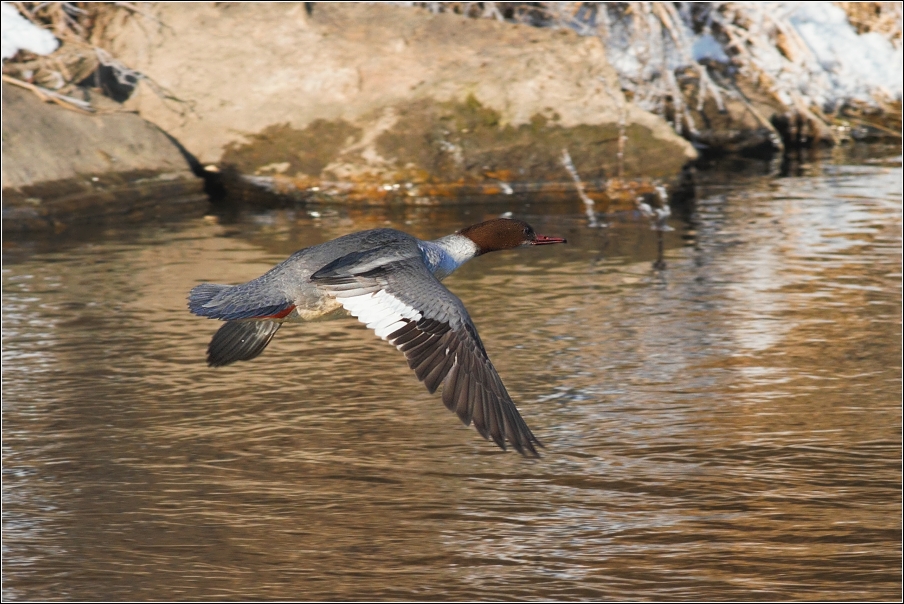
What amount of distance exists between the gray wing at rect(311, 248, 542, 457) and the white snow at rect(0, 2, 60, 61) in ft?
20.5

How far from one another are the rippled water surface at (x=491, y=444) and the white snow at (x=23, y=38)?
79.0 inches

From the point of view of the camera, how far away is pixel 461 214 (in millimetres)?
8930

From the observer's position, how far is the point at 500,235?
4.64 m

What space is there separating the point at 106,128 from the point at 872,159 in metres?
5.95

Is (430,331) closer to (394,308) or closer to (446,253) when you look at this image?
(394,308)

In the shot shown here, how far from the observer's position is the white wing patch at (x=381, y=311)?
368 centimetres

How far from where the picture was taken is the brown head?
4.59 m

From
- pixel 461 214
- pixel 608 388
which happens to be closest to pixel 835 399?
pixel 608 388

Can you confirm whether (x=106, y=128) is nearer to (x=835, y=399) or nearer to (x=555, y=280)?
(x=555, y=280)

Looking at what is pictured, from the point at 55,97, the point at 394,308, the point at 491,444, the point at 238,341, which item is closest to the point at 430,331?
the point at 394,308

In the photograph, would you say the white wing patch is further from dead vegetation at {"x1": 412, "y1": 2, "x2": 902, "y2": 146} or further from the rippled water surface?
dead vegetation at {"x1": 412, "y1": 2, "x2": 902, "y2": 146}

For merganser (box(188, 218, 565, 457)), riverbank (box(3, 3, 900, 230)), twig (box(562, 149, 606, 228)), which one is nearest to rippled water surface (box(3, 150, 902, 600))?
merganser (box(188, 218, 565, 457))

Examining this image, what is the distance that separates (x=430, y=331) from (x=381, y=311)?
15cm

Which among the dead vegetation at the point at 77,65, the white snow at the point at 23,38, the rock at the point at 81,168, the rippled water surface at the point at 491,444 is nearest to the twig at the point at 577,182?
the rippled water surface at the point at 491,444
